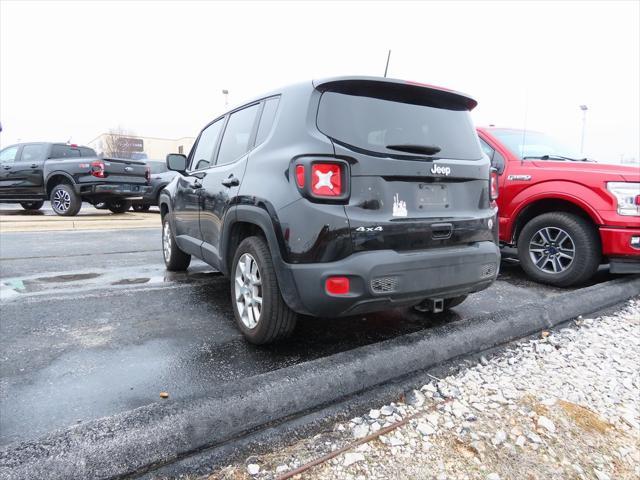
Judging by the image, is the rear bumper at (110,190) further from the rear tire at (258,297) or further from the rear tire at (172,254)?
the rear tire at (258,297)

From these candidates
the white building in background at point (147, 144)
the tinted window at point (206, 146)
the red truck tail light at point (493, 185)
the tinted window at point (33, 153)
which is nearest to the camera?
the red truck tail light at point (493, 185)

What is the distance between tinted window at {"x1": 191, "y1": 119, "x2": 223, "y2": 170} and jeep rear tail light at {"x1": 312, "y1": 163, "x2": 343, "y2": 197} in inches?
73.6

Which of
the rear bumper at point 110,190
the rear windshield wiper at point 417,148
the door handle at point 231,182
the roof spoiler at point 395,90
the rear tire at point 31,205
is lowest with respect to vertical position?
the rear tire at point 31,205

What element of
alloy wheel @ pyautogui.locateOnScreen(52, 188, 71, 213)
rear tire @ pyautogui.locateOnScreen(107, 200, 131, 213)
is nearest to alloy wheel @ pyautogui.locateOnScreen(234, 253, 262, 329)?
alloy wheel @ pyautogui.locateOnScreen(52, 188, 71, 213)

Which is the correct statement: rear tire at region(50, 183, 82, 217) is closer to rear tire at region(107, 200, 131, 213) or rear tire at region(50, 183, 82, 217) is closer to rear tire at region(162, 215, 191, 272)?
rear tire at region(107, 200, 131, 213)

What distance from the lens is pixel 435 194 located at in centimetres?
278

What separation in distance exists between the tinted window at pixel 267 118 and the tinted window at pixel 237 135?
159mm

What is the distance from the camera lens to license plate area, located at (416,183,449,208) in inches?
106

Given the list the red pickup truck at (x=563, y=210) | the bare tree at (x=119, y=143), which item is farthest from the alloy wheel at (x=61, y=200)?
the bare tree at (x=119, y=143)

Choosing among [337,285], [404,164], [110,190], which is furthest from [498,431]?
[110,190]

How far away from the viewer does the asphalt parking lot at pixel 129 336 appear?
7.85 feet

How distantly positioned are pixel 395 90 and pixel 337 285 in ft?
4.23

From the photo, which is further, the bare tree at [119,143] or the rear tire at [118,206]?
the bare tree at [119,143]

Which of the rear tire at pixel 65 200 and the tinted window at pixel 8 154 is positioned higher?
the tinted window at pixel 8 154
